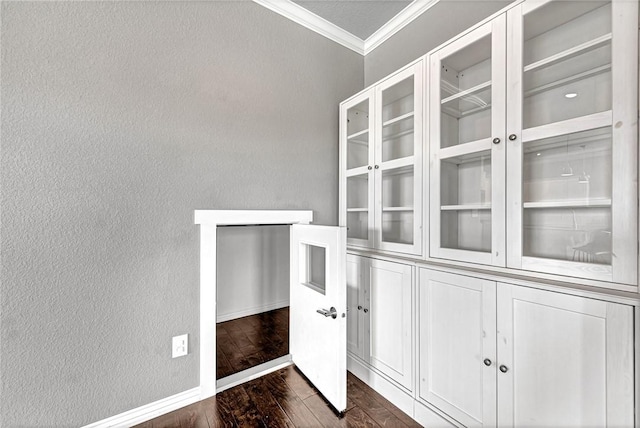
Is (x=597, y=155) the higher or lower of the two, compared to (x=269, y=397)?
higher

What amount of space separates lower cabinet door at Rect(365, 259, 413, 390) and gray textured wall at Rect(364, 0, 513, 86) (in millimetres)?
1755

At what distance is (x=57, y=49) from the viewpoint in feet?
4.80

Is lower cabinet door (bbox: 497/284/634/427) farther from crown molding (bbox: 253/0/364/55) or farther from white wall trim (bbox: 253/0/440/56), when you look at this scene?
crown molding (bbox: 253/0/364/55)

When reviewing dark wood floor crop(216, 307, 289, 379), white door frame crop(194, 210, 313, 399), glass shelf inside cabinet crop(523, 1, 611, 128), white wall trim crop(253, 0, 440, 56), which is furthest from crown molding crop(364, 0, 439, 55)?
dark wood floor crop(216, 307, 289, 379)

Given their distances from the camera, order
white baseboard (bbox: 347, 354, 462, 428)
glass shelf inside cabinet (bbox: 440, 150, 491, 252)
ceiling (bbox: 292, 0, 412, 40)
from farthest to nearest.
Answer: ceiling (bbox: 292, 0, 412, 40), white baseboard (bbox: 347, 354, 462, 428), glass shelf inside cabinet (bbox: 440, 150, 491, 252)

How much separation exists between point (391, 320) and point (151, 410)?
1.65m

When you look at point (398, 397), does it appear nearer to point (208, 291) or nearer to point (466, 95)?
point (208, 291)

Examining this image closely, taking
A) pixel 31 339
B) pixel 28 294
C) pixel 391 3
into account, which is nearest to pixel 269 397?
pixel 31 339

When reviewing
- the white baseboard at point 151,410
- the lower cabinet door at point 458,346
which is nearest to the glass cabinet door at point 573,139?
the lower cabinet door at point 458,346

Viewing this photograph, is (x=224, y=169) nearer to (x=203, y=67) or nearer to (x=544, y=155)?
(x=203, y=67)

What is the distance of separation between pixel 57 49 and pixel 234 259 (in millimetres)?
1999

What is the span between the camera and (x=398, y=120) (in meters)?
1.93

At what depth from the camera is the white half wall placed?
277 cm

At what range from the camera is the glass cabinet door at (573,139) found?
101 cm
